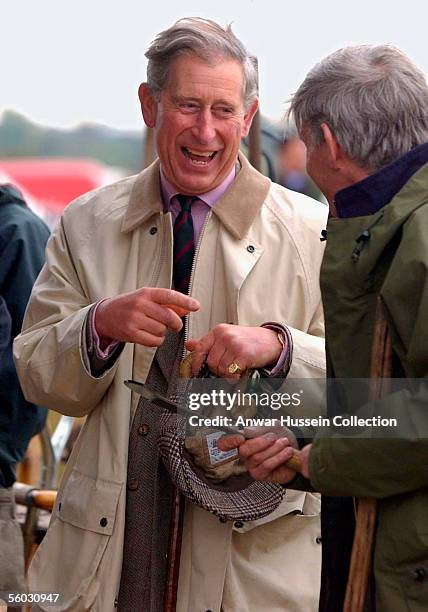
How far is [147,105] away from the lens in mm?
3174

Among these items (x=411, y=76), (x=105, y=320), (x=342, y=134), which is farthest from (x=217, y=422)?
(x=411, y=76)

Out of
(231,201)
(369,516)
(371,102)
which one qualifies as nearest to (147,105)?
(231,201)

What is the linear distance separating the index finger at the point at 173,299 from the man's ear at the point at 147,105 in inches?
25.2

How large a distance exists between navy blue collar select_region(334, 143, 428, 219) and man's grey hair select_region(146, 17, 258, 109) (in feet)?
2.73

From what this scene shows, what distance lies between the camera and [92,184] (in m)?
10.6

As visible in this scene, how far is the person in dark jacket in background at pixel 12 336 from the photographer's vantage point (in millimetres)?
3830

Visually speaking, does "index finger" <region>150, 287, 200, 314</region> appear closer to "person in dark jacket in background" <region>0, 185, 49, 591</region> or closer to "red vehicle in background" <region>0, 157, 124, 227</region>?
"person in dark jacket in background" <region>0, 185, 49, 591</region>

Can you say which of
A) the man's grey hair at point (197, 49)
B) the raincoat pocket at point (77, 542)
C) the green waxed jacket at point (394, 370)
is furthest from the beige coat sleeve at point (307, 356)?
the man's grey hair at point (197, 49)

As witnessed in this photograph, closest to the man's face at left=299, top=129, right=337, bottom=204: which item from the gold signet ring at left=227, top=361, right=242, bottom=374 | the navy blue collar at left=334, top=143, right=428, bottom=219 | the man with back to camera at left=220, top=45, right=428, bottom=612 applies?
the man with back to camera at left=220, top=45, right=428, bottom=612

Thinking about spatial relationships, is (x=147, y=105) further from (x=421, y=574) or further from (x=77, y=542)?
(x=421, y=574)

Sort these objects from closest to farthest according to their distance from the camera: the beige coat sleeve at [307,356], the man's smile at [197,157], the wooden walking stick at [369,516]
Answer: the wooden walking stick at [369,516] < the beige coat sleeve at [307,356] < the man's smile at [197,157]

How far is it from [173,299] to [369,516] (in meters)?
0.72

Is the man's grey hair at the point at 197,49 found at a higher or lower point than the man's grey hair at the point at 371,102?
higher

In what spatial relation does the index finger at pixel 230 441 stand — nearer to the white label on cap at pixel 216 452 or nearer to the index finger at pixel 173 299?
the white label on cap at pixel 216 452
